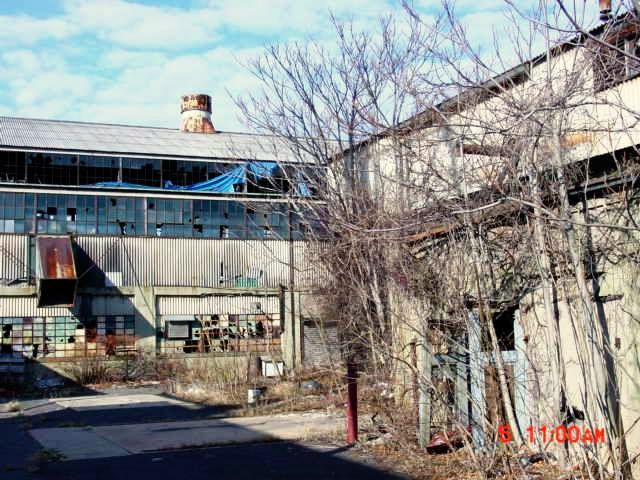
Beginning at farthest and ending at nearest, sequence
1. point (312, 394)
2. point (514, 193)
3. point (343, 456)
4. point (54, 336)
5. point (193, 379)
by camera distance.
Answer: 1. point (54, 336)
2. point (193, 379)
3. point (312, 394)
4. point (343, 456)
5. point (514, 193)

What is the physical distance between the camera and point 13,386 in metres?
24.4

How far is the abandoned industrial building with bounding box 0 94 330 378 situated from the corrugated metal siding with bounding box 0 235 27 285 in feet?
0.11

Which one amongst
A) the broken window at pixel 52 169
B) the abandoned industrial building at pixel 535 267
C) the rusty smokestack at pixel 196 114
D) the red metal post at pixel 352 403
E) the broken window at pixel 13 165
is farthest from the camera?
the rusty smokestack at pixel 196 114

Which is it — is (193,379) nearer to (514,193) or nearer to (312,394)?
(312,394)

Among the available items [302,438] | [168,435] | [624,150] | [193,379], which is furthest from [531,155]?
[193,379]

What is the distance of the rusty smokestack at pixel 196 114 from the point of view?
120 ft

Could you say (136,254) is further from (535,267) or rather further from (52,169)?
(535,267)

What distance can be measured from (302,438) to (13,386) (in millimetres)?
15064

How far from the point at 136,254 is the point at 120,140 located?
600cm

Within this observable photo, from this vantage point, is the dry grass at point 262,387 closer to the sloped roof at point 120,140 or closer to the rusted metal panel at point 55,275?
the rusted metal panel at point 55,275

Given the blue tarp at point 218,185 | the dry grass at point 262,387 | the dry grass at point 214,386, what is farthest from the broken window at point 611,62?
the blue tarp at point 218,185

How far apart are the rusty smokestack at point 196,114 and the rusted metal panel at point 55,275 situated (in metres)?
11.5
